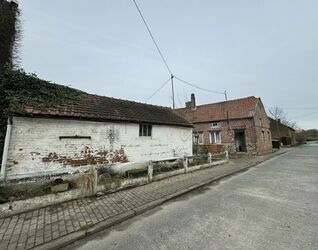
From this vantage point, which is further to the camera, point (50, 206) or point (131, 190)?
point (131, 190)

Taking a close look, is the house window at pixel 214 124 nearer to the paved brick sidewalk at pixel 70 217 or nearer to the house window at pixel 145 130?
the house window at pixel 145 130

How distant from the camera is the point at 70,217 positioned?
449cm

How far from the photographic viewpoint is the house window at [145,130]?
33.0ft

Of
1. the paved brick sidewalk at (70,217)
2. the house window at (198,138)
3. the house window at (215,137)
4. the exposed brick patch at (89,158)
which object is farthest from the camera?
the house window at (198,138)

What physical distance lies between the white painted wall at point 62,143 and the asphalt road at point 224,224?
4.09m

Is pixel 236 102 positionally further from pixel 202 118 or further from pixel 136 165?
pixel 136 165

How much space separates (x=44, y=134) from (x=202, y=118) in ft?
69.9

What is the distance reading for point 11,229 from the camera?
13.0 feet

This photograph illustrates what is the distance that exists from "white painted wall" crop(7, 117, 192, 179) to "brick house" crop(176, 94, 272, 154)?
43.3ft

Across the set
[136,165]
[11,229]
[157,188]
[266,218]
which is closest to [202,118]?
[136,165]

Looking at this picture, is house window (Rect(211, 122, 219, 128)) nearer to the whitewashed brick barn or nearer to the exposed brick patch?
the whitewashed brick barn

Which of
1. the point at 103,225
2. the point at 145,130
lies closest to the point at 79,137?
the point at 145,130

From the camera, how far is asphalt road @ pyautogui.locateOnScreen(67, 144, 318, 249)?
3.39 meters

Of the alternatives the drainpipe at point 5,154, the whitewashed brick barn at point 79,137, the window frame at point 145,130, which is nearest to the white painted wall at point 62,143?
the whitewashed brick barn at point 79,137
